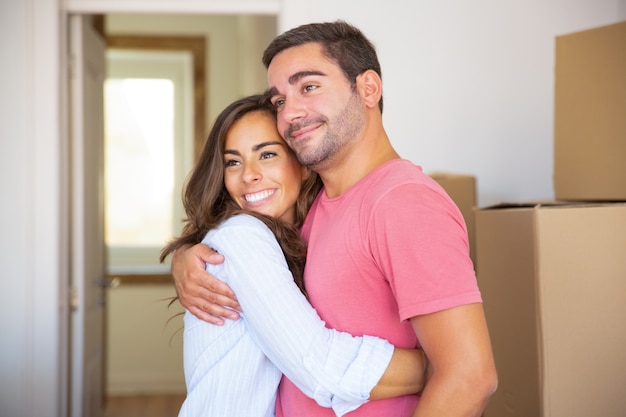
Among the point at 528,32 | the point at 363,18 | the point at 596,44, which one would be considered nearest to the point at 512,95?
the point at 528,32

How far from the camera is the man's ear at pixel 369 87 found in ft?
4.89

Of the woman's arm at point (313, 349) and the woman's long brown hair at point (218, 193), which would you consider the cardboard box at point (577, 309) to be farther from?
the woman's long brown hair at point (218, 193)

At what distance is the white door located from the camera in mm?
2957

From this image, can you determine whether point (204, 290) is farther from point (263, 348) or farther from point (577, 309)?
point (577, 309)

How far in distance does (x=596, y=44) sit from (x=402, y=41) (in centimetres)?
125

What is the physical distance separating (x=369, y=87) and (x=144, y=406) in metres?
4.38

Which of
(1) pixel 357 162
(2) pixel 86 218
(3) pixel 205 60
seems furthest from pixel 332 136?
(3) pixel 205 60

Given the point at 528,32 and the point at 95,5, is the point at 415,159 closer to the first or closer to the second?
the point at 528,32

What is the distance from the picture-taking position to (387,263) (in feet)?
3.97

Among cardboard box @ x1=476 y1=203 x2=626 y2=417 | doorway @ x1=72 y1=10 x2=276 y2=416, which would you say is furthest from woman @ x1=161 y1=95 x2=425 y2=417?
doorway @ x1=72 y1=10 x2=276 y2=416

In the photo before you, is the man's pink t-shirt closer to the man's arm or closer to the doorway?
the man's arm

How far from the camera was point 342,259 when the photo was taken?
1.29 m

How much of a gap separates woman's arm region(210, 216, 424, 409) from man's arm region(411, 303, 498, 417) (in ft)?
0.35

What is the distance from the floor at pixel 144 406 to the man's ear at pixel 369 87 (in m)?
3.95
